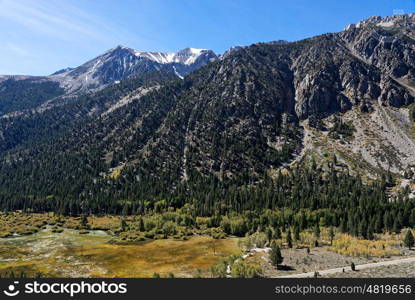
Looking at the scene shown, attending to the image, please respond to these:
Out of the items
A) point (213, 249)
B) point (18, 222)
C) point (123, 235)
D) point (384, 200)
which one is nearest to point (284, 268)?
point (213, 249)

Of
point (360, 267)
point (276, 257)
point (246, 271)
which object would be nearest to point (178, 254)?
point (276, 257)

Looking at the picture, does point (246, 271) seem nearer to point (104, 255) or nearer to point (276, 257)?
point (276, 257)

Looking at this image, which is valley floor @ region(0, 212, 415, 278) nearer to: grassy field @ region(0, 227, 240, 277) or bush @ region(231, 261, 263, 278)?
grassy field @ region(0, 227, 240, 277)

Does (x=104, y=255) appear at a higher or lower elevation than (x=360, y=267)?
lower

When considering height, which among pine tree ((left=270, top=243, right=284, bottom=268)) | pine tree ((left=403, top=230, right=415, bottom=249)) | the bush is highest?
pine tree ((left=403, top=230, right=415, bottom=249))

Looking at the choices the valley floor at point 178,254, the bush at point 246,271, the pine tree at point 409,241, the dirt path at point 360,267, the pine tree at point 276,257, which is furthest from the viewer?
the pine tree at point 409,241

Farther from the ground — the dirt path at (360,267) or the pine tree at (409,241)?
the pine tree at (409,241)

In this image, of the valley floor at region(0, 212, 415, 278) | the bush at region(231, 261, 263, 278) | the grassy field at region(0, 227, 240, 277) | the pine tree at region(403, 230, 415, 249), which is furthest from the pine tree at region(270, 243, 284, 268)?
the pine tree at region(403, 230, 415, 249)

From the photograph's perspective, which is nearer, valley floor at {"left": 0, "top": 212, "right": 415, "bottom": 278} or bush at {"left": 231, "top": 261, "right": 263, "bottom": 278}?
bush at {"left": 231, "top": 261, "right": 263, "bottom": 278}

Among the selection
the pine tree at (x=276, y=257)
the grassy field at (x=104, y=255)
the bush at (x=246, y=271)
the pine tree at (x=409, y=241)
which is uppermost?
the pine tree at (x=409, y=241)

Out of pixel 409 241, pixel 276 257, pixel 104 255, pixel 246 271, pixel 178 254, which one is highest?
pixel 409 241

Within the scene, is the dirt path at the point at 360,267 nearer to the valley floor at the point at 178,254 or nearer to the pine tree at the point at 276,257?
the valley floor at the point at 178,254

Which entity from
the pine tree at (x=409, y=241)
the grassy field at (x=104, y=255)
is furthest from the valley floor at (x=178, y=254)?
the pine tree at (x=409, y=241)

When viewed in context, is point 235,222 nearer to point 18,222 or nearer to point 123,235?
point 123,235
